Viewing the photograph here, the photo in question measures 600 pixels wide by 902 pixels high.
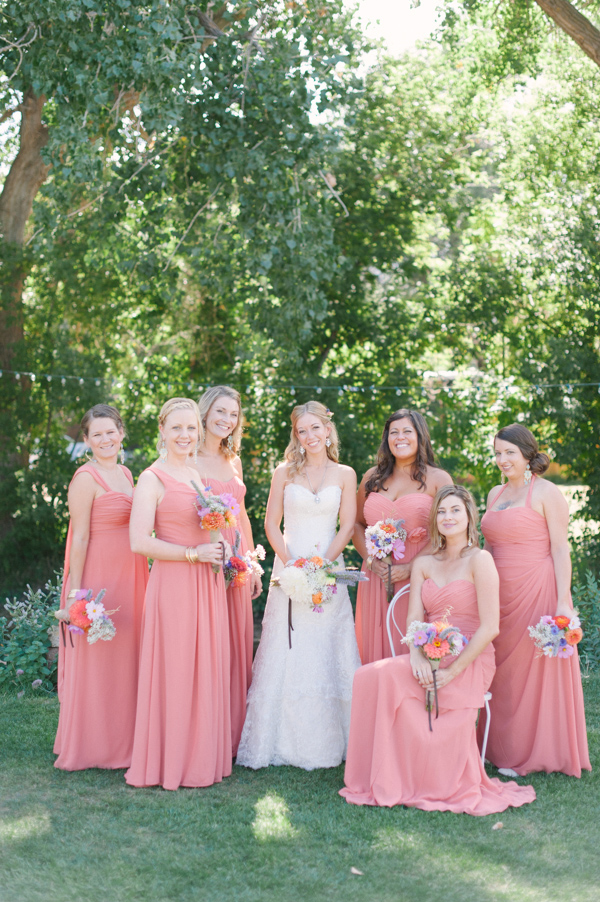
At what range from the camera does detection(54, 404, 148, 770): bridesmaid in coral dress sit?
195 inches

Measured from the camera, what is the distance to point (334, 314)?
11.2 metres

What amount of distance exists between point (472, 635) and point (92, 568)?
2.18 m

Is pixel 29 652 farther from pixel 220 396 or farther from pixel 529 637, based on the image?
pixel 529 637

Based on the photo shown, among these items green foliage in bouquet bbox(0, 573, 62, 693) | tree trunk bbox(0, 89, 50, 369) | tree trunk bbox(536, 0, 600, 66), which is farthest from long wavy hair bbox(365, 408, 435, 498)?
tree trunk bbox(0, 89, 50, 369)

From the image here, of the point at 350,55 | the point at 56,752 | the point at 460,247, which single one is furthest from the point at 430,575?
the point at 460,247

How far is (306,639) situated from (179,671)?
0.88m

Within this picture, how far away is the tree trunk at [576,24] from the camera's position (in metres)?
9.23

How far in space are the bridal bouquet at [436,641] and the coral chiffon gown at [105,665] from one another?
5.63 feet

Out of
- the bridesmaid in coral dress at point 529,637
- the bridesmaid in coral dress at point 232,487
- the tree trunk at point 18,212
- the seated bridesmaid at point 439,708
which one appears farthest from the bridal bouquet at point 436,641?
the tree trunk at point 18,212

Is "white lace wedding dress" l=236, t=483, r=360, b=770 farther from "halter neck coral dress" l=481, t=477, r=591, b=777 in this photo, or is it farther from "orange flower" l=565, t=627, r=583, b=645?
"orange flower" l=565, t=627, r=583, b=645

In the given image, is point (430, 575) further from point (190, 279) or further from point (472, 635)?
point (190, 279)

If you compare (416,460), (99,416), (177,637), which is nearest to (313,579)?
(177,637)

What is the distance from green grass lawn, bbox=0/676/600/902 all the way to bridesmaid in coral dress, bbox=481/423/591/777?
212mm

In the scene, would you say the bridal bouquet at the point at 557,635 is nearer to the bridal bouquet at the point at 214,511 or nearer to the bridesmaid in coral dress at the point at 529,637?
the bridesmaid in coral dress at the point at 529,637
